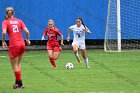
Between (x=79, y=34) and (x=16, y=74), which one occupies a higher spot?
(x=79, y=34)

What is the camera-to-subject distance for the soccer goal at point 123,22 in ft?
109

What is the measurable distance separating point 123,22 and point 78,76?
14.5 m

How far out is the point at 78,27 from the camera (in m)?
24.3

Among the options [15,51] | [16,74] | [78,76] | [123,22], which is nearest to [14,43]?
[15,51]

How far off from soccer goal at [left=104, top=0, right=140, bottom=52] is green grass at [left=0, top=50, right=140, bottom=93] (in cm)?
Answer: 437

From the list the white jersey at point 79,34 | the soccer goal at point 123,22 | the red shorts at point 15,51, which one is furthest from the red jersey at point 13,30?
the soccer goal at point 123,22

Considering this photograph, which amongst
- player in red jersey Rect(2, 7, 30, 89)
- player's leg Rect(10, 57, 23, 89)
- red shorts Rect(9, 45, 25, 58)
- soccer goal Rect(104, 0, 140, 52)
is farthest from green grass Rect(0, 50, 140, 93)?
soccer goal Rect(104, 0, 140, 52)

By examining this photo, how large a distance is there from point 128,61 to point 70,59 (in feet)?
10.2

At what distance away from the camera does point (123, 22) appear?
110 ft

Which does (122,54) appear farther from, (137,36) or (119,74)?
(119,74)

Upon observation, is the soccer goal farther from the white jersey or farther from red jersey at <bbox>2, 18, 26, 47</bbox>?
red jersey at <bbox>2, 18, 26, 47</bbox>

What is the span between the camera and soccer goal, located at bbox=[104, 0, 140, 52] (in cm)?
3309

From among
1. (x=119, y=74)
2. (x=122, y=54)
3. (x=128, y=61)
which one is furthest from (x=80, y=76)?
(x=122, y=54)

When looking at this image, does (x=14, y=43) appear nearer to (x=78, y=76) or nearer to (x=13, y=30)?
(x=13, y=30)
